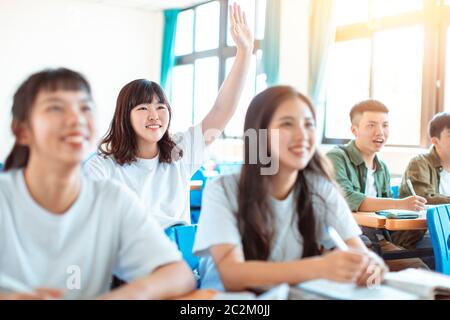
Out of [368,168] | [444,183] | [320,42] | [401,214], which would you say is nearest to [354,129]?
[368,168]

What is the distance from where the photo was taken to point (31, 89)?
1113 mm

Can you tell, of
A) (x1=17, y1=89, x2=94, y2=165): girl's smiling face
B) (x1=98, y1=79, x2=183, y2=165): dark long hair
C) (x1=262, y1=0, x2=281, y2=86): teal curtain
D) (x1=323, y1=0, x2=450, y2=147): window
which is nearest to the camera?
(x1=17, y1=89, x2=94, y2=165): girl's smiling face

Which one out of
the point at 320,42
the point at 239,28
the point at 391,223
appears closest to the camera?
the point at 239,28

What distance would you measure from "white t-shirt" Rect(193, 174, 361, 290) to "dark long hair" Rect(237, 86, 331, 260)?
0.02 metres

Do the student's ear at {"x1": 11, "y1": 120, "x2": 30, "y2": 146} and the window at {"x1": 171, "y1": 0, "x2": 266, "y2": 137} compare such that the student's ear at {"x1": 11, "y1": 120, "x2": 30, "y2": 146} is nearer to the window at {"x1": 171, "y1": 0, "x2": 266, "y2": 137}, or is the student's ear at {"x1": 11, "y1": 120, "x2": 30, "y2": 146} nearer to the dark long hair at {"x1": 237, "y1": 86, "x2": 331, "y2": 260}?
the dark long hair at {"x1": 237, "y1": 86, "x2": 331, "y2": 260}

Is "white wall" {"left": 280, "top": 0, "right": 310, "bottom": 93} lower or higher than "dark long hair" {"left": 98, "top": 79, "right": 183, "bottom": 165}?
higher

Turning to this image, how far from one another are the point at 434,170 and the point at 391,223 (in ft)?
2.37

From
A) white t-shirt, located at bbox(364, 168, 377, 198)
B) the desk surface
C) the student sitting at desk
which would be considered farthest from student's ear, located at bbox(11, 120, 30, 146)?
the student sitting at desk

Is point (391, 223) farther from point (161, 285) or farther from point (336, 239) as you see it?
point (161, 285)

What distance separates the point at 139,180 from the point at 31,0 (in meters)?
6.55

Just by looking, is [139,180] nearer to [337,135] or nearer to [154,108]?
[154,108]

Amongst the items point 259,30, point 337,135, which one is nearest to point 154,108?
point 337,135

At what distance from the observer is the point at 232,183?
53.9 inches

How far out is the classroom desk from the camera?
251 centimetres
